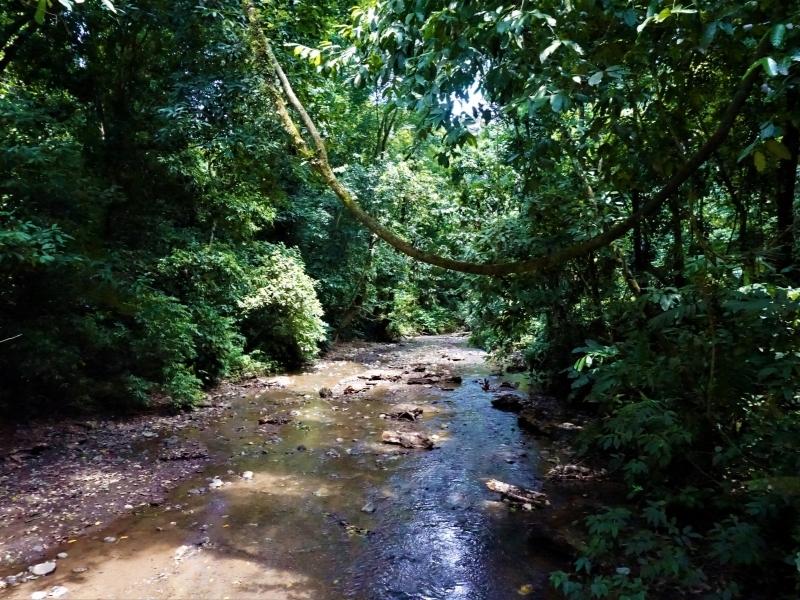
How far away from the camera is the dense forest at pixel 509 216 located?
9.95 feet

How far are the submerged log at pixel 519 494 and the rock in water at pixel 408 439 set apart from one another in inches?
54.2

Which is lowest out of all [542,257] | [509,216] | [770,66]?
[542,257]

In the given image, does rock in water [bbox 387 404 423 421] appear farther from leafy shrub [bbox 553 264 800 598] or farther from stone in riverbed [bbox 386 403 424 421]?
leafy shrub [bbox 553 264 800 598]

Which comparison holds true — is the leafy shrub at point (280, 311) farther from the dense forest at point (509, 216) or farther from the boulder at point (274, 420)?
the boulder at point (274, 420)

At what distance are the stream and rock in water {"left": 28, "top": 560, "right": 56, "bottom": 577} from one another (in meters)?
0.07

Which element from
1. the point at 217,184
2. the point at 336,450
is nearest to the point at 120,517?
the point at 336,450

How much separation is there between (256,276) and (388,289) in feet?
25.9

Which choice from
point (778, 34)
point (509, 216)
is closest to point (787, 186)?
point (778, 34)

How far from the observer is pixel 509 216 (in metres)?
7.79

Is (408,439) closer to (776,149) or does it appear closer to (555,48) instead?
(555,48)

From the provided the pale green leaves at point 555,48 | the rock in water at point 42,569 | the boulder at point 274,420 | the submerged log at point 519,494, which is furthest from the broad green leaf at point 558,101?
the boulder at point 274,420

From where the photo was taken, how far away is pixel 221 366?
9.05m

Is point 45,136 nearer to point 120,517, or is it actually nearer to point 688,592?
point 120,517

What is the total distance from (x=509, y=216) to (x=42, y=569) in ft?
22.4
